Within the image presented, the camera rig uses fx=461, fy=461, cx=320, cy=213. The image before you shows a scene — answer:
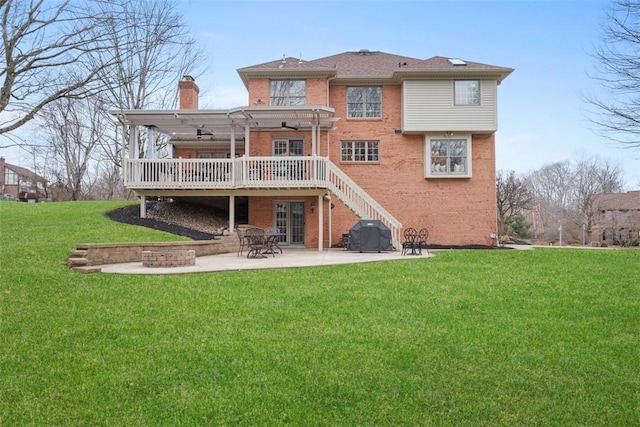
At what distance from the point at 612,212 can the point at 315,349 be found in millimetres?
42324

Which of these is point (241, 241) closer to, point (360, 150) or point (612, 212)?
point (360, 150)

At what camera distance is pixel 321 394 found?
4211 mm

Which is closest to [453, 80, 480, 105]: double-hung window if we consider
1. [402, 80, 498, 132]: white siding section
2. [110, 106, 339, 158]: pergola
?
[402, 80, 498, 132]: white siding section

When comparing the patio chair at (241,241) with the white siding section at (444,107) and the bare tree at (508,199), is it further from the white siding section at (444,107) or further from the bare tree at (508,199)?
the bare tree at (508,199)

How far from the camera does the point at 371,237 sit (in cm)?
1538

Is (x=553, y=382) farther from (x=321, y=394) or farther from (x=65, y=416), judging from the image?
(x=65, y=416)

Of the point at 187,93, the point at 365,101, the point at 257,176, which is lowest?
the point at 257,176

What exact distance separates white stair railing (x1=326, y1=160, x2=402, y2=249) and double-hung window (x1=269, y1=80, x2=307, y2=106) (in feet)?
13.3

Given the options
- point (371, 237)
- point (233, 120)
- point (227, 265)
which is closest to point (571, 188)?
point (371, 237)

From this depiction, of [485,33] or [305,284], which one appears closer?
[305,284]

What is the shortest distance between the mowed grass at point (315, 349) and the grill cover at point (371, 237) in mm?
5412

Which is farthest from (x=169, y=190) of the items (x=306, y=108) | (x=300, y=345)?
(x=300, y=345)

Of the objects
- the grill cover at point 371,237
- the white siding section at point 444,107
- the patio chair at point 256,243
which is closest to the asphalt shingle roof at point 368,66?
the white siding section at point 444,107

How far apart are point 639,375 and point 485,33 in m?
11.9
